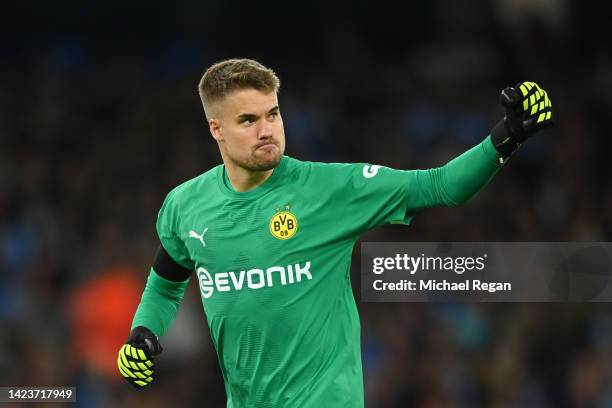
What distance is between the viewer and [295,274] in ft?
12.5

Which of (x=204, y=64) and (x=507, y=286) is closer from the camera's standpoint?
(x=507, y=286)

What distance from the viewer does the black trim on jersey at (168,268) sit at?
4266 millimetres

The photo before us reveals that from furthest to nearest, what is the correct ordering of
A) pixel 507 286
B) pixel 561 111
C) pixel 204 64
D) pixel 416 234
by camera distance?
pixel 204 64 → pixel 561 111 → pixel 416 234 → pixel 507 286

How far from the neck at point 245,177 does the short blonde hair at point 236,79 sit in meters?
0.25

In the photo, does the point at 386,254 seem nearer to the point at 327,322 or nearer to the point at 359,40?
the point at 327,322

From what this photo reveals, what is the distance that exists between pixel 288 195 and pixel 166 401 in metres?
3.43

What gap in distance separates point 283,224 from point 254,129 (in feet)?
1.12

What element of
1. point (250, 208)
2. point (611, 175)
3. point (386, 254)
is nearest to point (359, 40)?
point (611, 175)

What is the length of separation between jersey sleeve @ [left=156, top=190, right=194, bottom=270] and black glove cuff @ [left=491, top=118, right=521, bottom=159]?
1311 mm

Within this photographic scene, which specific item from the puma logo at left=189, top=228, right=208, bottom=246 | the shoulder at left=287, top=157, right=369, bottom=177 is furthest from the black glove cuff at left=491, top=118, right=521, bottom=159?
the puma logo at left=189, top=228, right=208, bottom=246

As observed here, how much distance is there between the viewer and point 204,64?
31.4 feet

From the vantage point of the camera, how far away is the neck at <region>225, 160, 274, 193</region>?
394 centimetres

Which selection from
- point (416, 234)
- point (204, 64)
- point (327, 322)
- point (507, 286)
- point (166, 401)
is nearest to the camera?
point (327, 322)

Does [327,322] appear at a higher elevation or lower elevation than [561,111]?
lower
